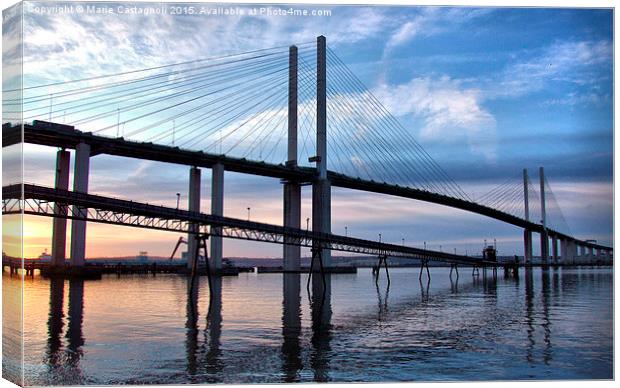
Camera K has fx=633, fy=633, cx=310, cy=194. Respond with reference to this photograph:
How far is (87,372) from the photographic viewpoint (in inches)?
703

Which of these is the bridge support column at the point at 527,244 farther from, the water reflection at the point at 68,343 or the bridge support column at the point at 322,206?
the water reflection at the point at 68,343

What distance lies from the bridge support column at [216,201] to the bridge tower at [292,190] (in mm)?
11809

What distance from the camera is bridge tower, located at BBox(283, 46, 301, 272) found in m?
103

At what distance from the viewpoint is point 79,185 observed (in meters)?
74.5

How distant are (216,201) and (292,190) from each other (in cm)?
1763

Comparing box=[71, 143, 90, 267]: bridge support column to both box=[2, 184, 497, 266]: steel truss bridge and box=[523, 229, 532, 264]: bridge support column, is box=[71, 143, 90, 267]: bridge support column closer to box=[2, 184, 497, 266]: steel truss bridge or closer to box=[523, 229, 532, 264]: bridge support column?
box=[2, 184, 497, 266]: steel truss bridge

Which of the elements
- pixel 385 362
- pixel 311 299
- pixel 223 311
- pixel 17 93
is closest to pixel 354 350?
pixel 385 362

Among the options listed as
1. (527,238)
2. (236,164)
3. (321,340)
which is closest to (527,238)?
(527,238)

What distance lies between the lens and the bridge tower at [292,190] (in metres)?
103

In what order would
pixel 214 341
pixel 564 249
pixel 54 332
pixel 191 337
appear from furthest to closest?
pixel 564 249 → pixel 54 332 → pixel 191 337 → pixel 214 341

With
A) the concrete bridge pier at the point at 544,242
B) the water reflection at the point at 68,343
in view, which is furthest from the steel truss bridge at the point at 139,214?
the concrete bridge pier at the point at 544,242

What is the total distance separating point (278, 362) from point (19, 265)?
7.95 meters

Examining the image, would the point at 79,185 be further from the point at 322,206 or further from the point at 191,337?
the point at 191,337

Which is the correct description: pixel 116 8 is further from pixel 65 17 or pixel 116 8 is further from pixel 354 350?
pixel 354 350
